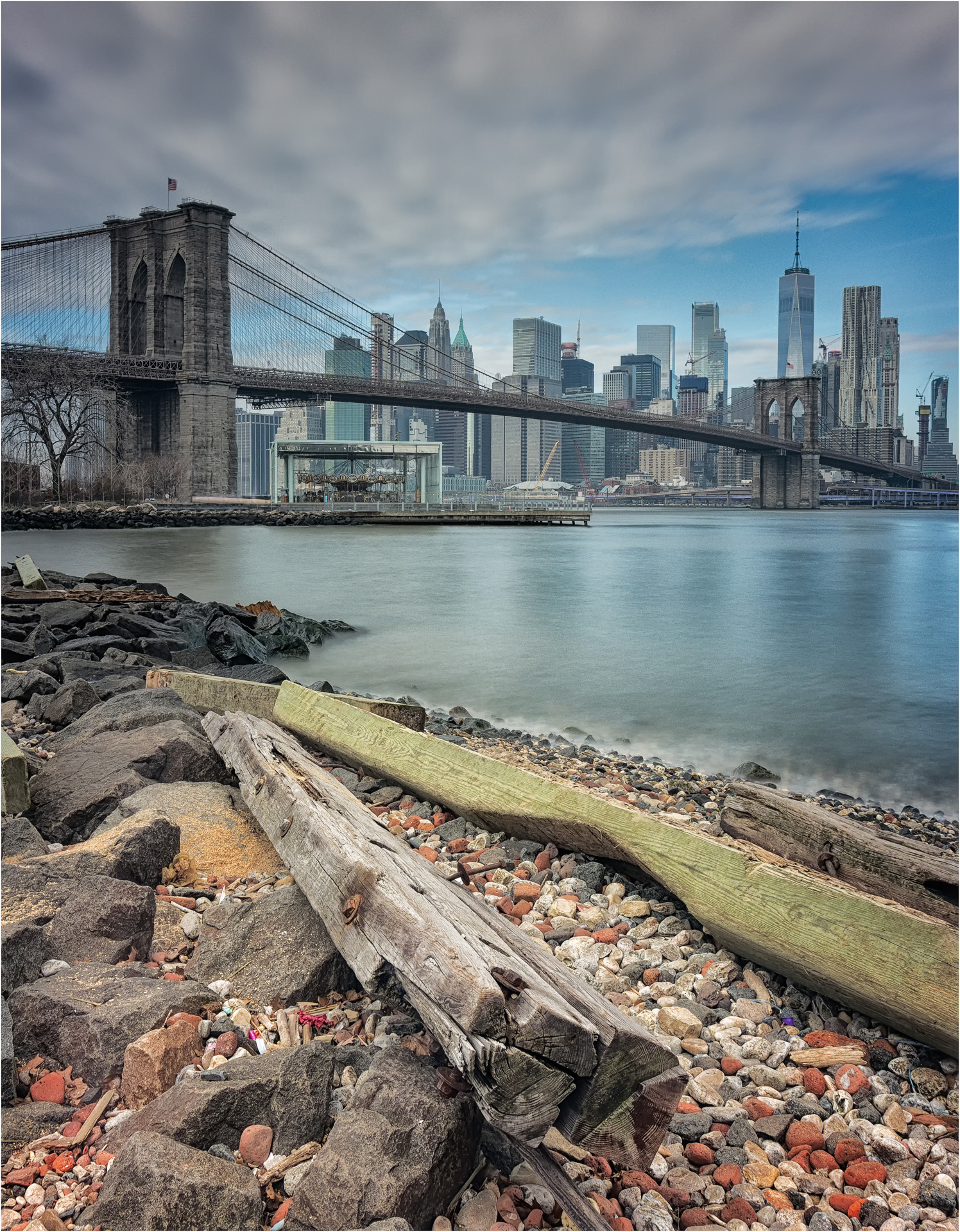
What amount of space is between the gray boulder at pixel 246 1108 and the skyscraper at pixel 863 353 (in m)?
28.6

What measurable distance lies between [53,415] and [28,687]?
96.8 feet

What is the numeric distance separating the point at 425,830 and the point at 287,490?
A: 45190 mm

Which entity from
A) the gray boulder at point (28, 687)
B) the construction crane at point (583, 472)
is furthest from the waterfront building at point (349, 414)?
the gray boulder at point (28, 687)

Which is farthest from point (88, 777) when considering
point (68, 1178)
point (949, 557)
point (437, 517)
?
point (437, 517)

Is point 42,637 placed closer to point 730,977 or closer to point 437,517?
point 730,977

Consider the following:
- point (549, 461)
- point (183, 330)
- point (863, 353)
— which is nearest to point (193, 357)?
point (183, 330)

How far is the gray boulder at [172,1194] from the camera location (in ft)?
4.36

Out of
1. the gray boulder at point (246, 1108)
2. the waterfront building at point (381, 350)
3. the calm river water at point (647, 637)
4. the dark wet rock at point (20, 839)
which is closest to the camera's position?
the gray boulder at point (246, 1108)

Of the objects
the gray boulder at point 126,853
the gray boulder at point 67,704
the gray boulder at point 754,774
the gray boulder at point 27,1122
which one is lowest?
the gray boulder at point 754,774

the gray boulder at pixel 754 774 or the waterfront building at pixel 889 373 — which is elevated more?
the waterfront building at pixel 889 373

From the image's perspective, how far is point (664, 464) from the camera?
117 meters

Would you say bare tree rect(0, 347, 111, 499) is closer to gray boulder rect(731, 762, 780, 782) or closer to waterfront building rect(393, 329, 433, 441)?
waterfront building rect(393, 329, 433, 441)

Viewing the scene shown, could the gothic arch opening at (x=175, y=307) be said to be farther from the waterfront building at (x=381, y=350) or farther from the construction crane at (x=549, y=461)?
the construction crane at (x=549, y=461)

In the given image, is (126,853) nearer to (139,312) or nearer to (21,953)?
(21,953)
